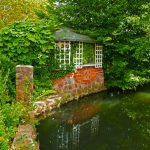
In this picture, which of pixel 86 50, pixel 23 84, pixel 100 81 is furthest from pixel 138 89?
pixel 23 84

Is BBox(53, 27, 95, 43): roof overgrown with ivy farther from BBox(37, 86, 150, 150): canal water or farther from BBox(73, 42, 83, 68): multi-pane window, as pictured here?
BBox(37, 86, 150, 150): canal water

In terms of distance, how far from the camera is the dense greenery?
16.7 meters

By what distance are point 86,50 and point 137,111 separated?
5.19 metres

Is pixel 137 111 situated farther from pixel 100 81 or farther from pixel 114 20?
pixel 114 20

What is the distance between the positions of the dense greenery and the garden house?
54cm

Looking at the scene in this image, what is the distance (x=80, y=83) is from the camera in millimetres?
15562

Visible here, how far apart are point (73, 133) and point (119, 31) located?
27.6 feet

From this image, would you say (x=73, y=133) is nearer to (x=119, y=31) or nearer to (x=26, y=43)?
(x=26, y=43)

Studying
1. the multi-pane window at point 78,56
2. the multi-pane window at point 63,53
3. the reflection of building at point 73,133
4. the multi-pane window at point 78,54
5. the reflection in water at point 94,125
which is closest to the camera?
the reflection of building at point 73,133

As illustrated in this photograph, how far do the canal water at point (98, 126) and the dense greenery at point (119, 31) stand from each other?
7.72 feet

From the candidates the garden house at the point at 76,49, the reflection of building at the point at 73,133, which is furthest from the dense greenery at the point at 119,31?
the reflection of building at the point at 73,133

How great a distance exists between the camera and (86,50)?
1689 centimetres

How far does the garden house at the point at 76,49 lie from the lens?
49.5ft

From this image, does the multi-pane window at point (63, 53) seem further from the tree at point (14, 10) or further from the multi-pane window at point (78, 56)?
the tree at point (14, 10)
